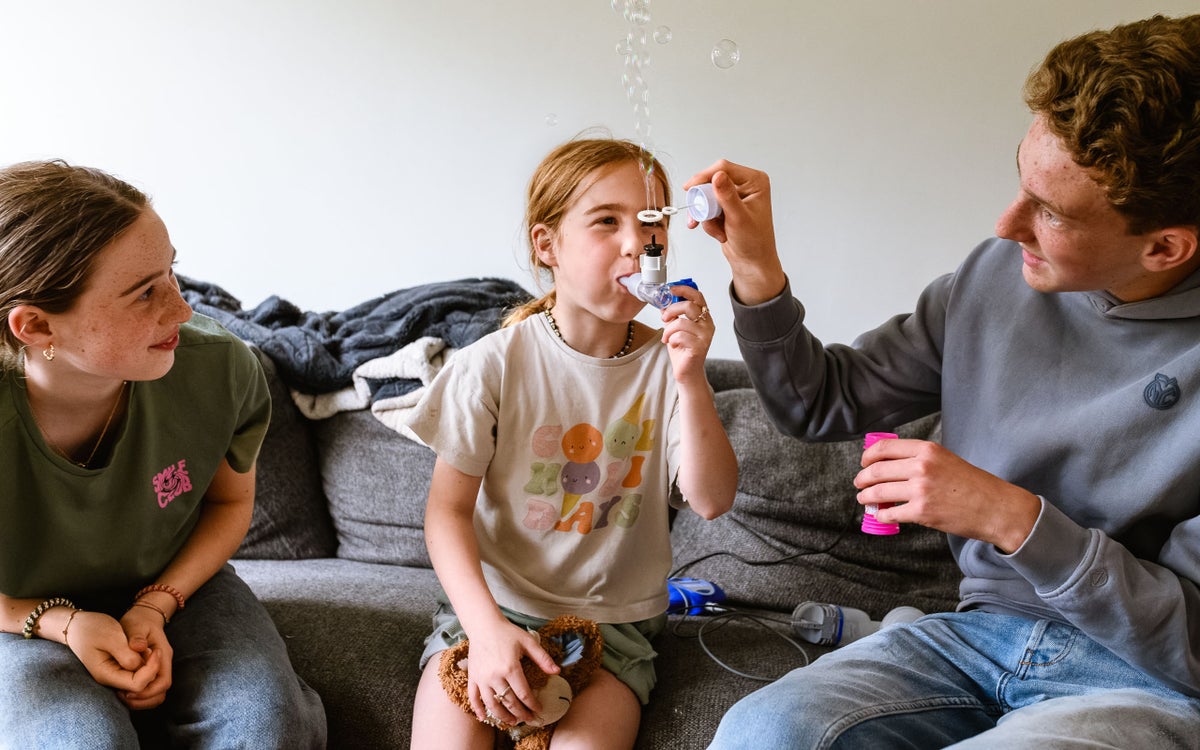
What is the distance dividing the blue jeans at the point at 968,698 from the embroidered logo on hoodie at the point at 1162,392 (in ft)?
0.93

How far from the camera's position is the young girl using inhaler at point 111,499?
1.20 m

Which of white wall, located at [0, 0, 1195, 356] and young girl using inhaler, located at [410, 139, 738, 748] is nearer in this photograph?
young girl using inhaler, located at [410, 139, 738, 748]

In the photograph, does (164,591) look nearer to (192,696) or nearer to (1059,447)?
(192,696)

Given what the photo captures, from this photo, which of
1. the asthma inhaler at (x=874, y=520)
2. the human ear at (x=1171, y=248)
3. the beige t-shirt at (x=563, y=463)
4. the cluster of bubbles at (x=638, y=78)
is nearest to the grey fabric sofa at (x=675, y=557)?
the beige t-shirt at (x=563, y=463)

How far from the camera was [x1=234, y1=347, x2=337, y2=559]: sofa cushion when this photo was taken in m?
2.07

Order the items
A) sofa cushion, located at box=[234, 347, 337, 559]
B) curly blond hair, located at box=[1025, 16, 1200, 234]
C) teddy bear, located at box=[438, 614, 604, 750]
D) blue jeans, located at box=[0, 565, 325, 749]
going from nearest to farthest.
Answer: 1. curly blond hair, located at box=[1025, 16, 1200, 234]
2. blue jeans, located at box=[0, 565, 325, 749]
3. teddy bear, located at box=[438, 614, 604, 750]
4. sofa cushion, located at box=[234, 347, 337, 559]

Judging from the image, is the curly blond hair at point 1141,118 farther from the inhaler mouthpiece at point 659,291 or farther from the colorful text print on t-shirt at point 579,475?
the colorful text print on t-shirt at point 579,475

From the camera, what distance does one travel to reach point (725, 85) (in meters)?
2.26

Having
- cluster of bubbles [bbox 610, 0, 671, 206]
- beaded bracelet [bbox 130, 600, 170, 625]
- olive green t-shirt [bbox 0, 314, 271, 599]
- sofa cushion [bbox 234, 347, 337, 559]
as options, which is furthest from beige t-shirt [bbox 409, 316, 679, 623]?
cluster of bubbles [bbox 610, 0, 671, 206]

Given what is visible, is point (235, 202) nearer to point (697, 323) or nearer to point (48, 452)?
point (48, 452)

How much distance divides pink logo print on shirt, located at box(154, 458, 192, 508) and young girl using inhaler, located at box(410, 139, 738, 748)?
1.12ft

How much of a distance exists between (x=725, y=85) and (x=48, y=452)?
1.58 m

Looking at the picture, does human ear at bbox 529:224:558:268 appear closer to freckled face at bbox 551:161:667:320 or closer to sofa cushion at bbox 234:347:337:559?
freckled face at bbox 551:161:667:320

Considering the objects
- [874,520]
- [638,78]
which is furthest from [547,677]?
[638,78]
